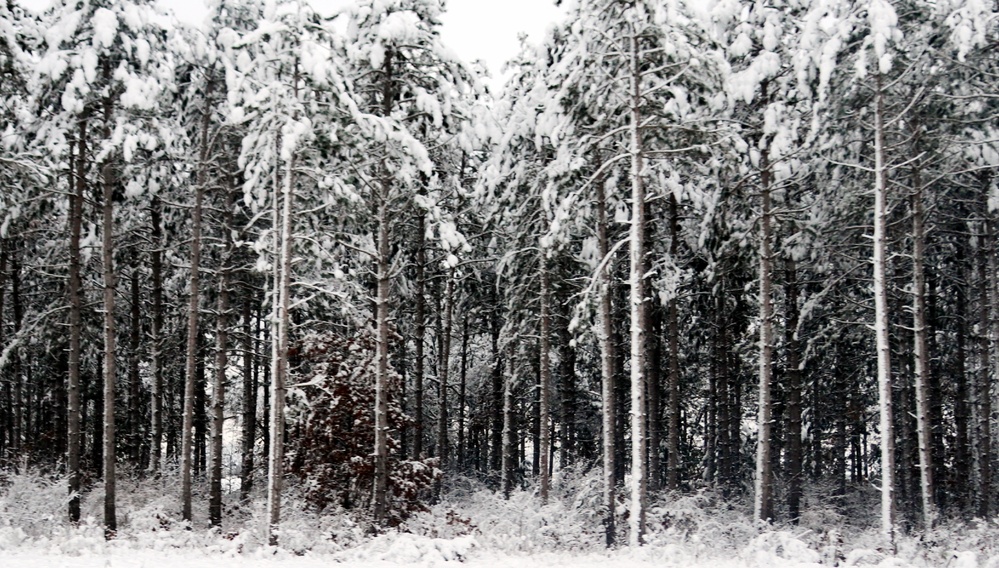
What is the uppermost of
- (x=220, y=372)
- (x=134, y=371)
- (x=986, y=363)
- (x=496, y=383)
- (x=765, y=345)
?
(x=765, y=345)

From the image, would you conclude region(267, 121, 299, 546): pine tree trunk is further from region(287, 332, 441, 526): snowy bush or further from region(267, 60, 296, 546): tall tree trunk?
region(287, 332, 441, 526): snowy bush

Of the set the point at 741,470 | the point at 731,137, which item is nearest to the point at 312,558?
the point at 731,137

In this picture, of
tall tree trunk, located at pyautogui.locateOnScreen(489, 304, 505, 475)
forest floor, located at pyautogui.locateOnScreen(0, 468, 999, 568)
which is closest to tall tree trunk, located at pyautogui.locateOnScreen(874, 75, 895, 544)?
forest floor, located at pyautogui.locateOnScreen(0, 468, 999, 568)

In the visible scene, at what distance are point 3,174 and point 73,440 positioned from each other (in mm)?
5345

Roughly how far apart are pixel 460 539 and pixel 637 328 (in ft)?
15.5

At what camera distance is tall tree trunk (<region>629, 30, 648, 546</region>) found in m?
12.7

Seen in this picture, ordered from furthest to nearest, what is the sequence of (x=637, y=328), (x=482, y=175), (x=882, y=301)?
(x=482, y=175) → (x=882, y=301) → (x=637, y=328)

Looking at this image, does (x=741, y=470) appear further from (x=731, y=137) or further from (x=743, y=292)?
(x=731, y=137)

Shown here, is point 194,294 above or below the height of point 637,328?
above

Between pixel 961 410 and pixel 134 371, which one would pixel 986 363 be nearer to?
pixel 961 410

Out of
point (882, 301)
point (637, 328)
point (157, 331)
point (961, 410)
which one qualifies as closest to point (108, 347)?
point (157, 331)

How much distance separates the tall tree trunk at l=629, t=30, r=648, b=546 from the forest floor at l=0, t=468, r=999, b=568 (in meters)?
0.73

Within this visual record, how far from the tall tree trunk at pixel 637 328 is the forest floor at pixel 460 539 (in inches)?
28.6

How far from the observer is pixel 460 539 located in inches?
446
